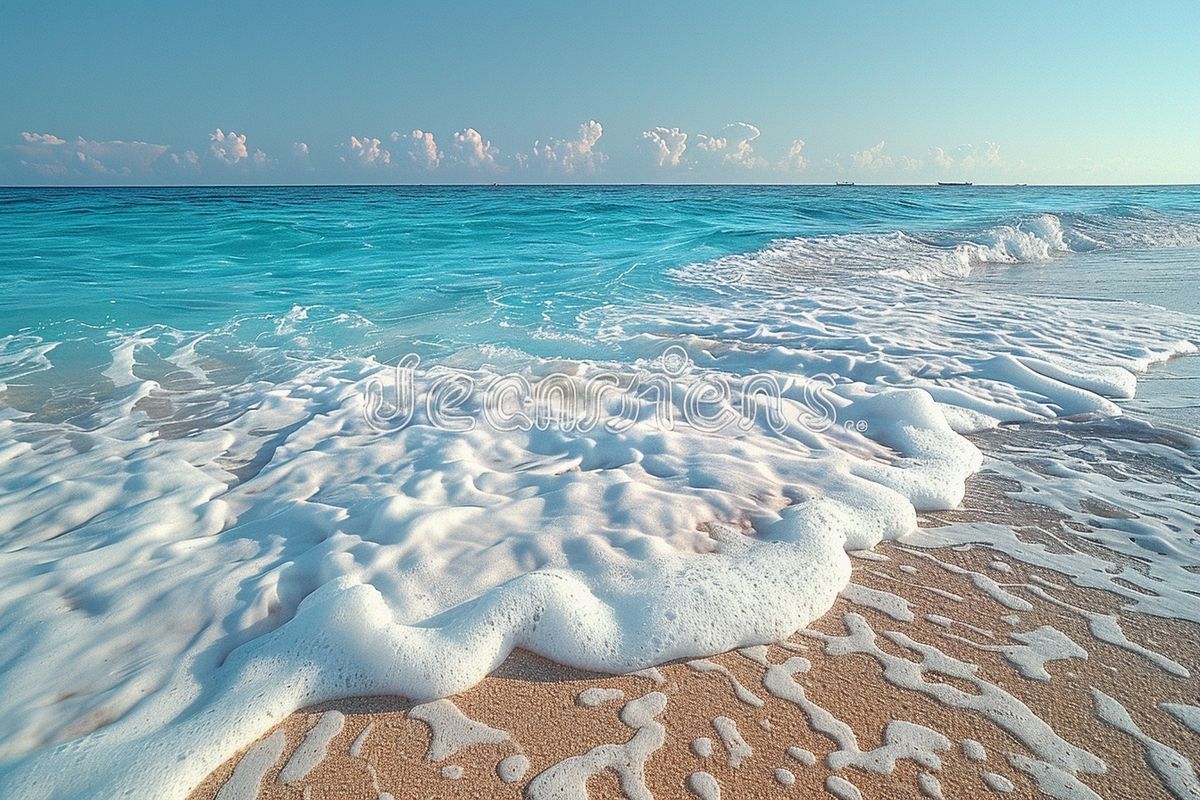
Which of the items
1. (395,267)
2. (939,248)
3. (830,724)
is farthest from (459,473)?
(939,248)

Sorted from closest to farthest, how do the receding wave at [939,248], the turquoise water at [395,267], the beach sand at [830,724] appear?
1. the beach sand at [830,724]
2. the turquoise water at [395,267]
3. the receding wave at [939,248]

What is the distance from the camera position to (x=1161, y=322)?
6551 millimetres

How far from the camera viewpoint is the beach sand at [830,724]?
64.9 inches

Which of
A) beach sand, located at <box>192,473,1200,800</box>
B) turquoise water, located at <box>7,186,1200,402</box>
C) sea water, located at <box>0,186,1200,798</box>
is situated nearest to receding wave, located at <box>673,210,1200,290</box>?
turquoise water, located at <box>7,186,1200,402</box>

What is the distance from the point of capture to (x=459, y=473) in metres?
3.41

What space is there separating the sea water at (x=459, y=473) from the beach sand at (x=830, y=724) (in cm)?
11

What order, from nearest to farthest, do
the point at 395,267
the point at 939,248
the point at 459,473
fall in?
the point at 459,473 < the point at 395,267 < the point at 939,248

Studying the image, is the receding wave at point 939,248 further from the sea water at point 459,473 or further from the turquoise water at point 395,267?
the sea water at point 459,473

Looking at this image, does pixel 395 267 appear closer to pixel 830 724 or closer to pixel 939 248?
pixel 939 248

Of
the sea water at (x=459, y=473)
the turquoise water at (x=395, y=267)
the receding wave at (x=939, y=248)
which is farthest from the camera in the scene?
the receding wave at (x=939, y=248)

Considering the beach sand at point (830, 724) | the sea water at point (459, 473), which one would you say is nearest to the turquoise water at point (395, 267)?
the sea water at point (459, 473)

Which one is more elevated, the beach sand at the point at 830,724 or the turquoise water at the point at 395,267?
the beach sand at the point at 830,724

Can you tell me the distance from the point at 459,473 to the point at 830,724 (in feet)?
7.20

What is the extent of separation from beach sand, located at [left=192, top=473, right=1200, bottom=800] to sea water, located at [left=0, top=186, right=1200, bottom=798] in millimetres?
115
